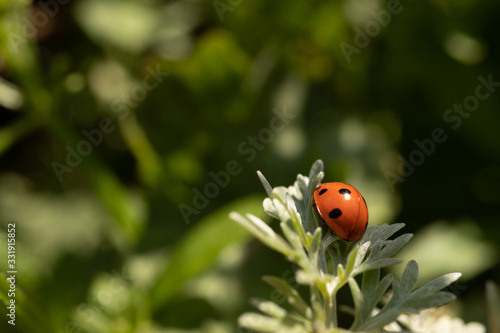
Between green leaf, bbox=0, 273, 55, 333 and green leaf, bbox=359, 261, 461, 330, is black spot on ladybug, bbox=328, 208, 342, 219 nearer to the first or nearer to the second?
green leaf, bbox=359, 261, 461, 330

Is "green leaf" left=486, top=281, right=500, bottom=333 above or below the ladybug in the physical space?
below

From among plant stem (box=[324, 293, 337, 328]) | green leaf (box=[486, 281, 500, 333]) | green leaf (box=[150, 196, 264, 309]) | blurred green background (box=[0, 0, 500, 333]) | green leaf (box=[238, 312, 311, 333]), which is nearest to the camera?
green leaf (box=[238, 312, 311, 333])

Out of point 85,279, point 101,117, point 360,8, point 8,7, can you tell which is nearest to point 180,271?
point 85,279

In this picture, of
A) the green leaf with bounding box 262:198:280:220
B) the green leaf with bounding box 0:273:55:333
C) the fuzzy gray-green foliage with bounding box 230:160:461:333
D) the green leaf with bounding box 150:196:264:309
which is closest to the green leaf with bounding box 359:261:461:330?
the fuzzy gray-green foliage with bounding box 230:160:461:333

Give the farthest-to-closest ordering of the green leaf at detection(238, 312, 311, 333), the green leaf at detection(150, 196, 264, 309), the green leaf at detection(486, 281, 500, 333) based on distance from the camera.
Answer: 1. the green leaf at detection(150, 196, 264, 309)
2. the green leaf at detection(486, 281, 500, 333)
3. the green leaf at detection(238, 312, 311, 333)

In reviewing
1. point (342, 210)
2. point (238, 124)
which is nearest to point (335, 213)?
point (342, 210)

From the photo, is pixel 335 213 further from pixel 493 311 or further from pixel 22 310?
pixel 22 310

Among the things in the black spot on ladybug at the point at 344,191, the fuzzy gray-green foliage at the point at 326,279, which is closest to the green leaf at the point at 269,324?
the fuzzy gray-green foliage at the point at 326,279

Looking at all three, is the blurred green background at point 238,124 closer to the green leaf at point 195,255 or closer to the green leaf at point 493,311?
the green leaf at point 195,255
